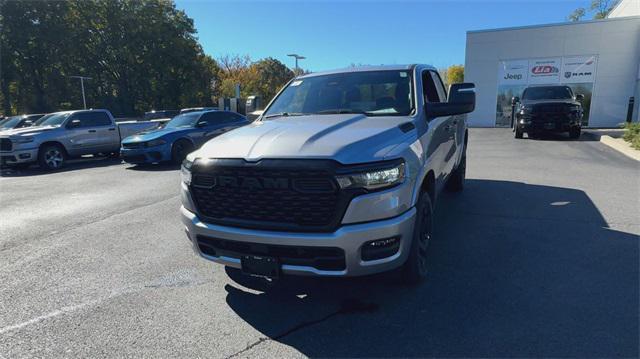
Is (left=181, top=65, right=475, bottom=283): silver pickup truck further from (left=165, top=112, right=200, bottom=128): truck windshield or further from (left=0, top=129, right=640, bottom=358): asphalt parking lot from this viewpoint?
(left=165, top=112, right=200, bottom=128): truck windshield

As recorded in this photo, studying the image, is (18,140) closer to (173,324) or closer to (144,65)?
(173,324)

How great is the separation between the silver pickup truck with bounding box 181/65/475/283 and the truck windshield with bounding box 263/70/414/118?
466 mm

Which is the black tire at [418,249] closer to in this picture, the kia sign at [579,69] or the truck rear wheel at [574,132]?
the truck rear wheel at [574,132]

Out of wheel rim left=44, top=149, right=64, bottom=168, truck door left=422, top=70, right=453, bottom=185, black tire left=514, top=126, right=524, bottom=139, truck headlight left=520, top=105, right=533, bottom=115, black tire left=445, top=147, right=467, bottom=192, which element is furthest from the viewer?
black tire left=514, top=126, right=524, bottom=139

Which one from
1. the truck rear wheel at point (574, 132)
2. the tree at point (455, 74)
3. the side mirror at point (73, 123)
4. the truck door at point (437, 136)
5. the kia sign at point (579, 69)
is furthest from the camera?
the tree at point (455, 74)

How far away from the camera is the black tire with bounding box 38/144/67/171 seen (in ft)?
39.3

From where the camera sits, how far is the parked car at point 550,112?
1396 cm

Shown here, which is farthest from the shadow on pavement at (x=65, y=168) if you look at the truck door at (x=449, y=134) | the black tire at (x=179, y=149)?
the truck door at (x=449, y=134)

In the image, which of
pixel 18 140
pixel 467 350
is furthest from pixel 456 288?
pixel 18 140

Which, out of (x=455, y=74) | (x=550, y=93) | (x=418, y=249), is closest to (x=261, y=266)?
(x=418, y=249)

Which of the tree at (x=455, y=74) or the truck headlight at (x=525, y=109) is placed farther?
the tree at (x=455, y=74)

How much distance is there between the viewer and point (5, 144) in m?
11.8

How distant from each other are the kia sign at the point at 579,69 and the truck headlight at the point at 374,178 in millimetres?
22180

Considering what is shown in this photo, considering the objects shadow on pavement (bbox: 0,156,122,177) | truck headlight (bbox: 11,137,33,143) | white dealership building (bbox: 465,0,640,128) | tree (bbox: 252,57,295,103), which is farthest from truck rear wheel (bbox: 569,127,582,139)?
tree (bbox: 252,57,295,103)
